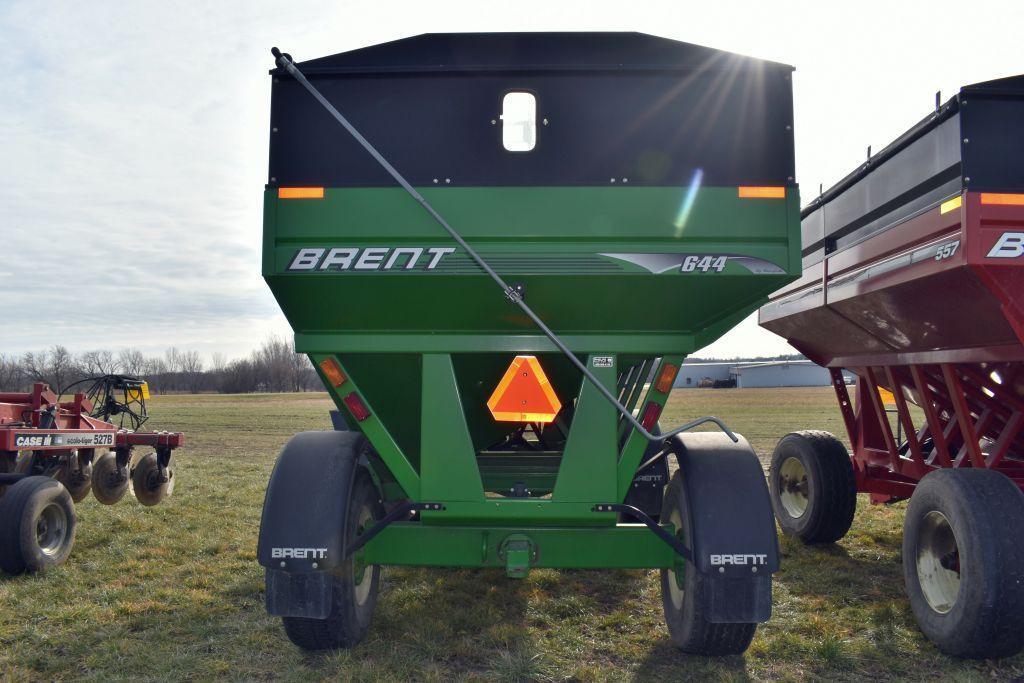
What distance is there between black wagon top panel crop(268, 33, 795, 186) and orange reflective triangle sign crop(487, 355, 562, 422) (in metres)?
1.00

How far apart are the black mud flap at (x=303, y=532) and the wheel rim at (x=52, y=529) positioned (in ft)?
10.3

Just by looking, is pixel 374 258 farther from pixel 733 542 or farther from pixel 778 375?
pixel 778 375

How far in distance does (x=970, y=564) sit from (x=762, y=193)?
207 centimetres

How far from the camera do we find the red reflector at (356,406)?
3.96 meters

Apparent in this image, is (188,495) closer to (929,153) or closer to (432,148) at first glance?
(432,148)

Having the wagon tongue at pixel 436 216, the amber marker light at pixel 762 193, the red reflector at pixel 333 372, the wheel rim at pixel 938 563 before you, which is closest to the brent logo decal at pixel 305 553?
the red reflector at pixel 333 372

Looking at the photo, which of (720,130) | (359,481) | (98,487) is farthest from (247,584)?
(720,130)

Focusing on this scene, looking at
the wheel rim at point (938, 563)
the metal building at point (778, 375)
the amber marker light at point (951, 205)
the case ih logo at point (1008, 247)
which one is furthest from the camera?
the metal building at point (778, 375)

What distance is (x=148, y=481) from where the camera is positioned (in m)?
7.94

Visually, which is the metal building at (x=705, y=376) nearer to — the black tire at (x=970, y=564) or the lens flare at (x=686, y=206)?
the black tire at (x=970, y=564)

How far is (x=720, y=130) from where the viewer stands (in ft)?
12.1

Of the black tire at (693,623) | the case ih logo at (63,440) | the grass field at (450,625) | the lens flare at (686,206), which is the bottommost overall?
the grass field at (450,625)

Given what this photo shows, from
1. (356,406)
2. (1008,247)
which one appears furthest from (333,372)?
(1008,247)

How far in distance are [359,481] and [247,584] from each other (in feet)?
7.00
